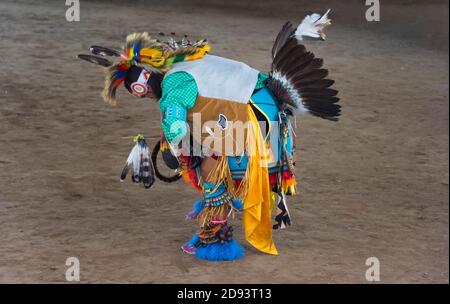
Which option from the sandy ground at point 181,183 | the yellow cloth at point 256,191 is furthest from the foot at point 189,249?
the yellow cloth at point 256,191

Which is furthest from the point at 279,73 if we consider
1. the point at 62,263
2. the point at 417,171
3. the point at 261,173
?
the point at 417,171

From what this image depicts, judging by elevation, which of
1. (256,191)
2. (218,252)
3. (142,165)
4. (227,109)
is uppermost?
(227,109)

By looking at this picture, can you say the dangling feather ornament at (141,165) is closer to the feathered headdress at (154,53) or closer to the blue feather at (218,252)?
the feathered headdress at (154,53)

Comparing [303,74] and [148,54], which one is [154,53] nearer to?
[148,54]

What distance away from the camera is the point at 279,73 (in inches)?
193

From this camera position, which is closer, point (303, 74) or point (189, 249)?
point (303, 74)

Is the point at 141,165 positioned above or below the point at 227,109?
below

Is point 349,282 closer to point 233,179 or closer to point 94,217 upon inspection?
point 233,179

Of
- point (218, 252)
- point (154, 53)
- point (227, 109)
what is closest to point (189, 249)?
point (218, 252)

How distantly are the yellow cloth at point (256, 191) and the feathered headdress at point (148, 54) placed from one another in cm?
48

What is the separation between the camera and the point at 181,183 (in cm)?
639

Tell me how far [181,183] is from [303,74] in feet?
6.06

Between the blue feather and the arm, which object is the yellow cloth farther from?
the arm

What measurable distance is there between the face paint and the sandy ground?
997 mm
